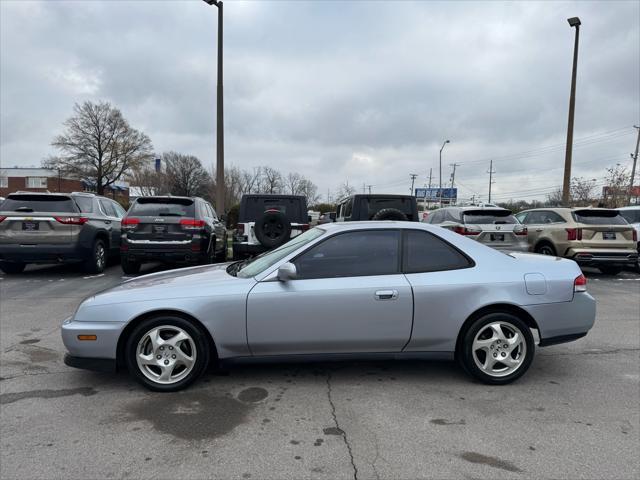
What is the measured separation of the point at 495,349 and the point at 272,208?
6.43 m

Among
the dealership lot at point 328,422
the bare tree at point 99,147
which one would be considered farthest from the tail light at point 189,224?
the bare tree at point 99,147

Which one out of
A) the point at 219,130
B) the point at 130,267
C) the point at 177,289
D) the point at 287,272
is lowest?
the point at 130,267

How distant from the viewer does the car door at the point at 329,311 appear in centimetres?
358

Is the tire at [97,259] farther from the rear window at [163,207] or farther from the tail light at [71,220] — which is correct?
the rear window at [163,207]

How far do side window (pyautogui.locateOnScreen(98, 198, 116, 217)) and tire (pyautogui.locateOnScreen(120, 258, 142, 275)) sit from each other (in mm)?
1778

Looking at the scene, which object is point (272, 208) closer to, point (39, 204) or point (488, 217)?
point (39, 204)

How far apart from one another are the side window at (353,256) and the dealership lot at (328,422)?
3.26ft

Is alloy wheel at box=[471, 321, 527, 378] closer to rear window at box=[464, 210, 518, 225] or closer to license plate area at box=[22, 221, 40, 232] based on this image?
rear window at box=[464, 210, 518, 225]

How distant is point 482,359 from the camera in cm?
381

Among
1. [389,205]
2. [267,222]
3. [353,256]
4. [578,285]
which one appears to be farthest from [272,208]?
[578,285]

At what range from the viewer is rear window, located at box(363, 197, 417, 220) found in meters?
9.88

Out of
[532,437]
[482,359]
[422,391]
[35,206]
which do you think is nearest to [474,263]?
[482,359]

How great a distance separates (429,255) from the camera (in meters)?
3.89

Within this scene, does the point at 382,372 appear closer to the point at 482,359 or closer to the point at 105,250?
the point at 482,359
